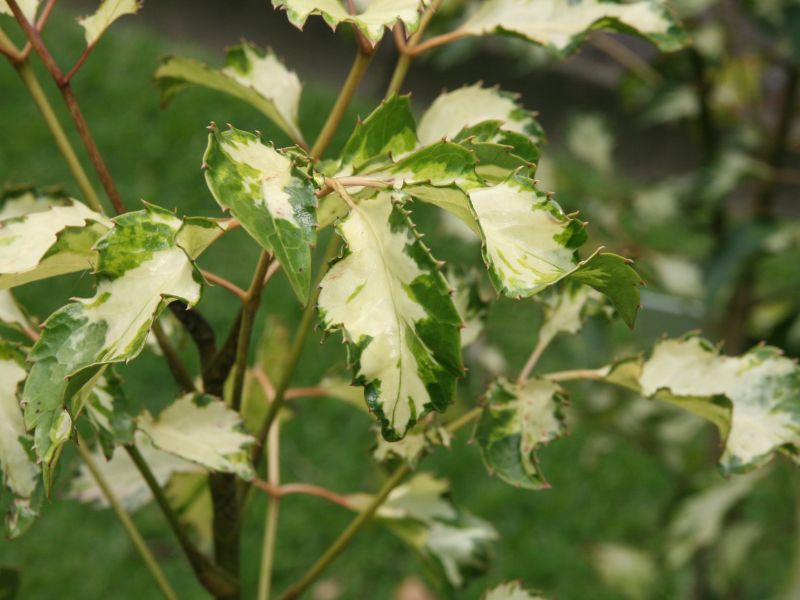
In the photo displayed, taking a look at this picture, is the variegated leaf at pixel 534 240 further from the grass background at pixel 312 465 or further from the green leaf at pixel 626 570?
the green leaf at pixel 626 570

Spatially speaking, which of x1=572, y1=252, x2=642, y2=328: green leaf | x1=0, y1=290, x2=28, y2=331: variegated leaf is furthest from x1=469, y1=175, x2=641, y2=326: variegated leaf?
x1=0, y1=290, x2=28, y2=331: variegated leaf

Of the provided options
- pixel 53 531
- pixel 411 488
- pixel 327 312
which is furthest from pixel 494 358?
pixel 53 531

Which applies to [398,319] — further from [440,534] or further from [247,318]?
[440,534]

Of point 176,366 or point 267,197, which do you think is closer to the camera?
point 267,197

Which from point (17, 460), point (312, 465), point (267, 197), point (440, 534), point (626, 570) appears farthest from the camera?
point (312, 465)

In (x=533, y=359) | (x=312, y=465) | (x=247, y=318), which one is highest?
(x=247, y=318)

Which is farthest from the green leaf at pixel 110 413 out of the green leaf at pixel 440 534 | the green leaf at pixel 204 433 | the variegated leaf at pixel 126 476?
the green leaf at pixel 440 534

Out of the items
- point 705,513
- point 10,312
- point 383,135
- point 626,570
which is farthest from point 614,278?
point 626,570
